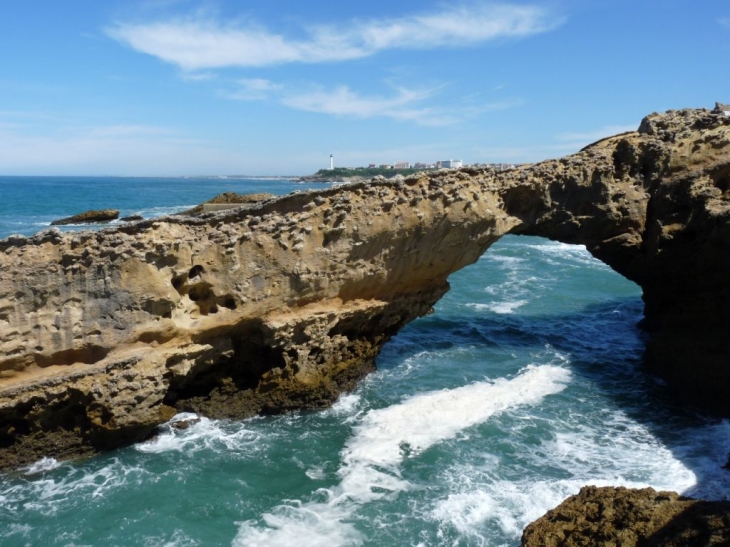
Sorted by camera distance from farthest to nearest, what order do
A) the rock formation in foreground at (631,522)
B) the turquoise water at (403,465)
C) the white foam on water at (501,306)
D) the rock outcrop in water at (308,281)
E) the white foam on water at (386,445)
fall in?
the white foam on water at (501,306) < the rock outcrop in water at (308,281) < the turquoise water at (403,465) < the white foam on water at (386,445) < the rock formation in foreground at (631,522)

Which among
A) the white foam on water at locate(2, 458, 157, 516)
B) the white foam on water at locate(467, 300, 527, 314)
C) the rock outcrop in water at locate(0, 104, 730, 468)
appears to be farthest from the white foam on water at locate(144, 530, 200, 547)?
the white foam on water at locate(467, 300, 527, 314)

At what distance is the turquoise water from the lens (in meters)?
9.28

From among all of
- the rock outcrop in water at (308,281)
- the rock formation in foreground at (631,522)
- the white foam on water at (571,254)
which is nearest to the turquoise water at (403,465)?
the rock outcrop in water at (308,281)

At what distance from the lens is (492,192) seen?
14.8 meters

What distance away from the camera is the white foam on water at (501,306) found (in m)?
22.3

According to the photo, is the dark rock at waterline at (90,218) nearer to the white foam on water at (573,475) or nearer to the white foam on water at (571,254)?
the white foam on water at (571,254)

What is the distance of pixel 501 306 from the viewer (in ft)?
75.4

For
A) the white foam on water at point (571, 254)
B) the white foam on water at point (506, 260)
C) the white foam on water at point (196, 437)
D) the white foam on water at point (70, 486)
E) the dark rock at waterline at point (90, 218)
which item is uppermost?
the dark rock at waterline at point (90, 218)

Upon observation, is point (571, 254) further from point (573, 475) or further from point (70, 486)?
point (70, 486)

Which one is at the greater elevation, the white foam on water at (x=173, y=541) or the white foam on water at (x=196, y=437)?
the white foam on water at (x=196, y=437)

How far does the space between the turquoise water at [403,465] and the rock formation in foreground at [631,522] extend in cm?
118

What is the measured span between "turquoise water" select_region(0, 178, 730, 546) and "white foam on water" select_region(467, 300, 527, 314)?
5.25 metres

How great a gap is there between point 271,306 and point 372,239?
9.43ft

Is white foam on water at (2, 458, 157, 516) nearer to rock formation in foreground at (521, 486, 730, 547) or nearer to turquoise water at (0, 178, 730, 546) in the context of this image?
turquoise water at (0, 178, 730, 546)
